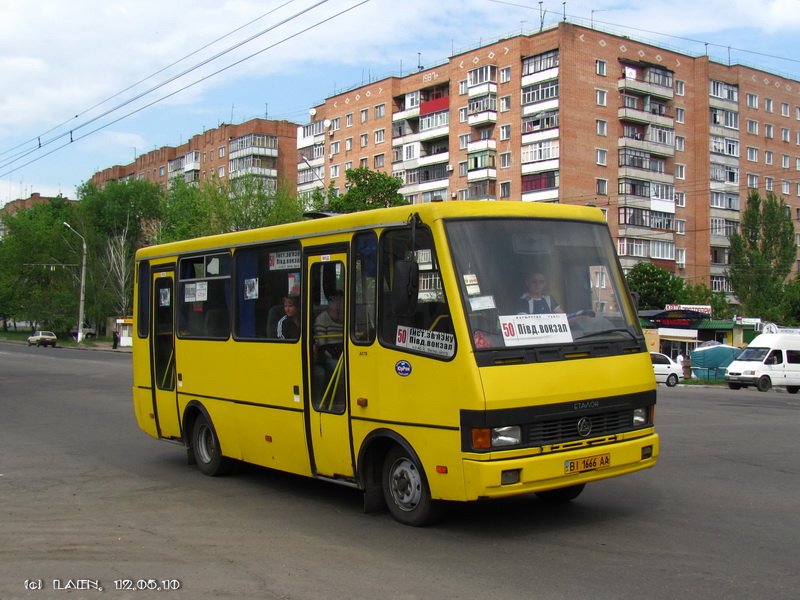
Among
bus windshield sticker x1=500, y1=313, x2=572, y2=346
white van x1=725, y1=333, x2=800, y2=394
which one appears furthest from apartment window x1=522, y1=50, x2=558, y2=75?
bus windshield sticker x1=500, y1=313, x2=572, y2=346

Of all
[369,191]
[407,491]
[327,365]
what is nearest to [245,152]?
[369,191]

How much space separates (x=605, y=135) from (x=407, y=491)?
62259 mm

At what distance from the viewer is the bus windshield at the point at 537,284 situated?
692 cm

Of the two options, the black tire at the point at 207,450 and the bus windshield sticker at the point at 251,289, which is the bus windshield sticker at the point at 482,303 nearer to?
the bus windshield sticker at the point at 251,289

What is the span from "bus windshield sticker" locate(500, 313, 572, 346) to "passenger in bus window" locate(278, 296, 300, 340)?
2458mm

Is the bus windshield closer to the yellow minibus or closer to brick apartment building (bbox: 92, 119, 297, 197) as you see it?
the yellow minibus

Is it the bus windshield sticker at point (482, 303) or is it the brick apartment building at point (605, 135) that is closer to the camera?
the bus windshield sticker at point (482, 303)

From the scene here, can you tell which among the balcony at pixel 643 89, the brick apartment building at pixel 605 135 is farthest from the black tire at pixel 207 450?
the balcony at pixel 643 89

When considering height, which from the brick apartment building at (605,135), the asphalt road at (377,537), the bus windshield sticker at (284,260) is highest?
the brick apartment building at (605,135)

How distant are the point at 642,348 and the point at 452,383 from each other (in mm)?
1923

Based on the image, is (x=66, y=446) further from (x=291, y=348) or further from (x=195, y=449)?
(x=291, y=348)

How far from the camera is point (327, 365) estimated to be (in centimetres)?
812

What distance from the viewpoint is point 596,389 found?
710 cm

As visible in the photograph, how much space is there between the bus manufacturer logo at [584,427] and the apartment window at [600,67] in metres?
62.0
